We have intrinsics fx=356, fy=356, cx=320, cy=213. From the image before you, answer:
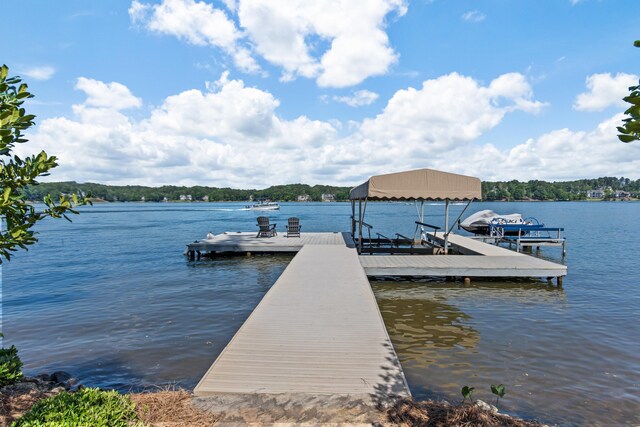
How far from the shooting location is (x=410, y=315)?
902cm

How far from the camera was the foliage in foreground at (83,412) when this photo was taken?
301cm

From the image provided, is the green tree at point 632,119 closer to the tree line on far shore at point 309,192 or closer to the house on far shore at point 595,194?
the tree line on far shore at point 309,192

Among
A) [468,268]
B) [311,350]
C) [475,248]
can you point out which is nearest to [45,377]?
[311,350]

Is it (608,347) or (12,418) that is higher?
(12,418)

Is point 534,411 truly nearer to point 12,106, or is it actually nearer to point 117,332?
point 12,106

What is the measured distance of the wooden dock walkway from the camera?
409 centimetres

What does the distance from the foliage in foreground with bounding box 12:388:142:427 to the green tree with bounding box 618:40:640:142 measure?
13.7 feet

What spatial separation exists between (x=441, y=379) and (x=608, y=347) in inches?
160

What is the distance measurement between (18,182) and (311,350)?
3.86 metres

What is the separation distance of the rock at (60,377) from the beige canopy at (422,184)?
31.3 feet

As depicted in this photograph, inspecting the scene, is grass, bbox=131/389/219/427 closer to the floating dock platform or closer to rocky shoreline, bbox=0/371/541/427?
rocky shoreline, bbox=0/371/541/427

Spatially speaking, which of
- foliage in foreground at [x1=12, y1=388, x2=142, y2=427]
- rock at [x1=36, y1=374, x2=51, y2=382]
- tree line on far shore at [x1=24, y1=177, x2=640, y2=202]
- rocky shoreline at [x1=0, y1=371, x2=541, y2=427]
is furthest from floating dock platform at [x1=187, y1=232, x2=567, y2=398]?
tree line on far shore at [x1=24, y1=177, x2=640, y2=202]

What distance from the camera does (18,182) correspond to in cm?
285

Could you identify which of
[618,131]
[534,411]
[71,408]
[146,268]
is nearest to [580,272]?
[534,411]
